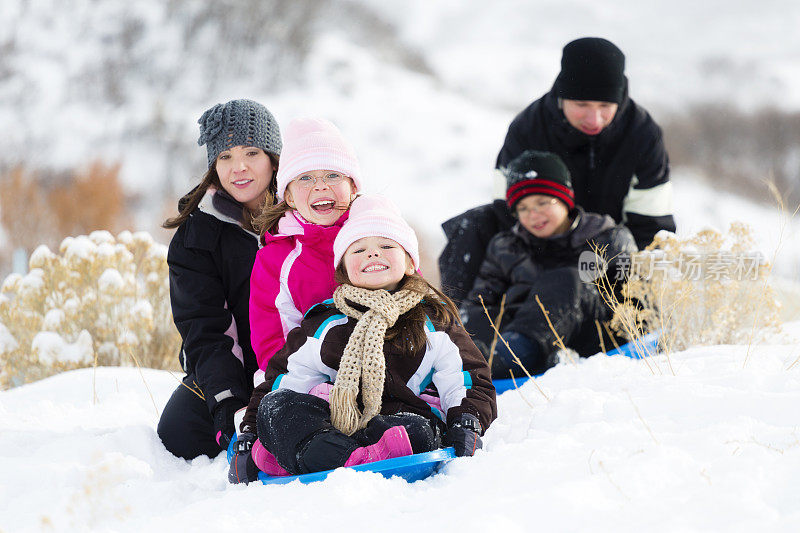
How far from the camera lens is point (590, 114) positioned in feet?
12.1

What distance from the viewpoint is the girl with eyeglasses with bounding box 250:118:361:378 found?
92.7 inches

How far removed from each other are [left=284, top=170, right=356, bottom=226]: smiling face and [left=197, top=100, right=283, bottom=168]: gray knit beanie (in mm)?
361

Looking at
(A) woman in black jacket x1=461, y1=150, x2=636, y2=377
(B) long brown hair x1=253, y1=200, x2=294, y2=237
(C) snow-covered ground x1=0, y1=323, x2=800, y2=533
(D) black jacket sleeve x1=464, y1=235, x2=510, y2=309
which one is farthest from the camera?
(D) black jacket sleeve x1=464, y1=235, x2=510, y2=309

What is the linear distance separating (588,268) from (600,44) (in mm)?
1182

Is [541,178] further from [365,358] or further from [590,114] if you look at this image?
[365,358]

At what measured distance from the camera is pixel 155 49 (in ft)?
84.9

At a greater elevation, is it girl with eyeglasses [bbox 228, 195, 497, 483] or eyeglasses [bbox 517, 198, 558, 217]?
eyeglasses [bbox 517, 198, 558, 217]

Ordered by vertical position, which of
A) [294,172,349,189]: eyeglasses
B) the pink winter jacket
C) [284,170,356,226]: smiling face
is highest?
[294,172,349,189]: eyeglasses

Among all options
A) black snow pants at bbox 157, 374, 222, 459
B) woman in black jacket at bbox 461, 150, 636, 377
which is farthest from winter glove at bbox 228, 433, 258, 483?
woman in black jacket at bbox 461, 150, 636, 377

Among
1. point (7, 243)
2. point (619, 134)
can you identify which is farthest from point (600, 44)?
point (7, 243)

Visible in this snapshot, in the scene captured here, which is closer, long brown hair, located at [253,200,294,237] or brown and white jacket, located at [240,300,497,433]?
brown and white jacket, located at [240,300,497,433]

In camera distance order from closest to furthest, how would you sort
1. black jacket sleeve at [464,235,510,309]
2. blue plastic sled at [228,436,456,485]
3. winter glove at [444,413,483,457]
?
blue plastic sled at [228,436,456,485]
winter glove at [444,413,483,457]
black jacket sleeve at [464,235,510,309]

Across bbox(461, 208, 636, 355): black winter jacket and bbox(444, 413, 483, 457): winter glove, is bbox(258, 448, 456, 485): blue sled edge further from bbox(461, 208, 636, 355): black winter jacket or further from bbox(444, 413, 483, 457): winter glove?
bbox(461, 208, 636, 355): black winter jacket

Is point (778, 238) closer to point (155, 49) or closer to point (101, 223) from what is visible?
point (101, 223)
